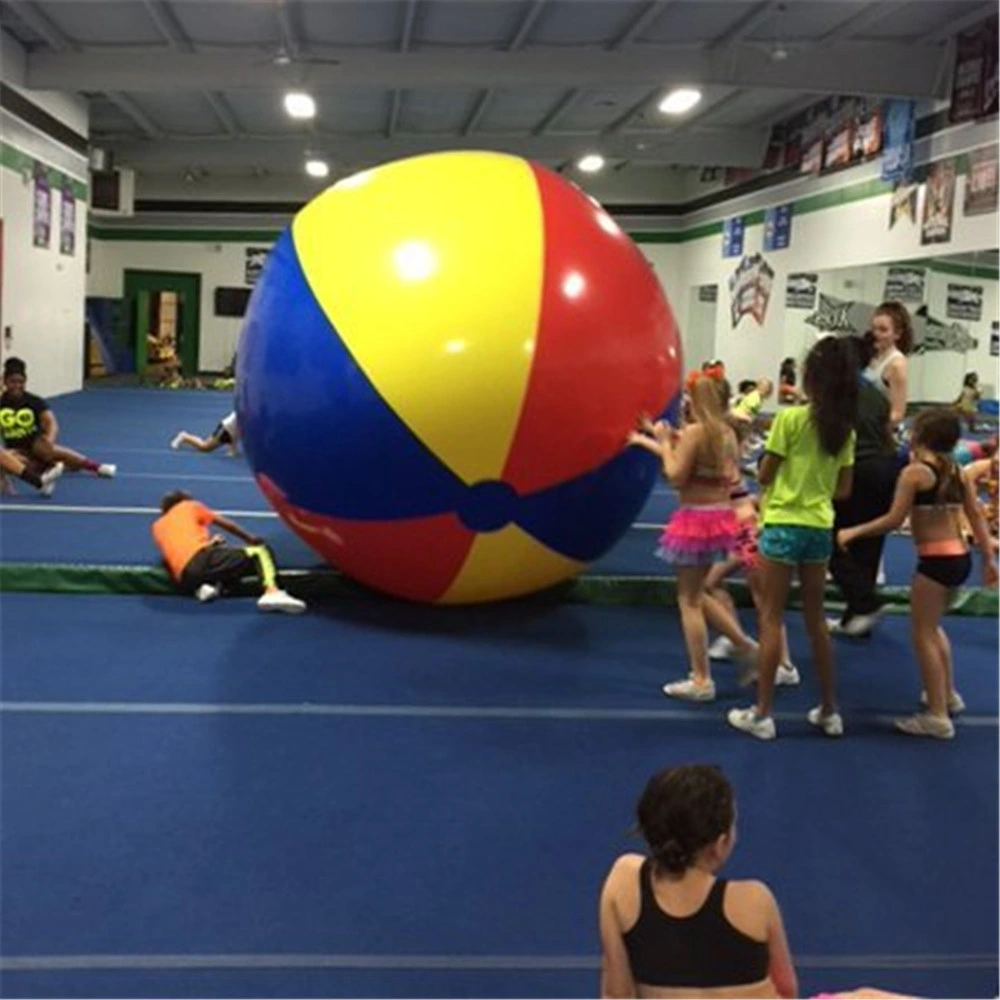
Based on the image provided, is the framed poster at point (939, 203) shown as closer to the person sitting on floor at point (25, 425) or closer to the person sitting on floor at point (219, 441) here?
the person sitting on floor at point (219, 441)

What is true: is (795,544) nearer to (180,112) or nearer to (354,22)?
(354,22)

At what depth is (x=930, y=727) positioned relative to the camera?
4.12 meters

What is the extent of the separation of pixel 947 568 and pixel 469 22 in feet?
34.3

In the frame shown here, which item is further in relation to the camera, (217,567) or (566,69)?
(566,69)

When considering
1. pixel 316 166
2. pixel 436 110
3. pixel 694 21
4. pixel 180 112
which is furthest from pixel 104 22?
pixel 316 166

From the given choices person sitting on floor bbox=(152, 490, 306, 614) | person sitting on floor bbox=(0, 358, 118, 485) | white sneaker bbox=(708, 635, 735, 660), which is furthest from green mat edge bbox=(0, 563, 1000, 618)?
person sitting on floor bbox=(0, 358, 118, 485)

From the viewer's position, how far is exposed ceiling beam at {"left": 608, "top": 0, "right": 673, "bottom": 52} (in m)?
11.9

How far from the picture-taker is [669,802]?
1.96 metres

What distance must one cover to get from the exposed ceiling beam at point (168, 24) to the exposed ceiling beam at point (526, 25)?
3.82 meters

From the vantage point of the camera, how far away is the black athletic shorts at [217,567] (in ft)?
18.0

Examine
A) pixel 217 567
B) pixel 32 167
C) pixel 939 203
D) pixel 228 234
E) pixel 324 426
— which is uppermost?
pixel 228 234

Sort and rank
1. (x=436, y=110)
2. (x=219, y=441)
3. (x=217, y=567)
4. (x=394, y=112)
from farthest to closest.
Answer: (x=394, y=112), (x=436, y=110), (x=219, y=441), (x=217, y=567)

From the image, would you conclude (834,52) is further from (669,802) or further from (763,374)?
(669,802)

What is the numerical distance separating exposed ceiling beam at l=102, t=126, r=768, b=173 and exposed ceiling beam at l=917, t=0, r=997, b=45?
6.38 meters
